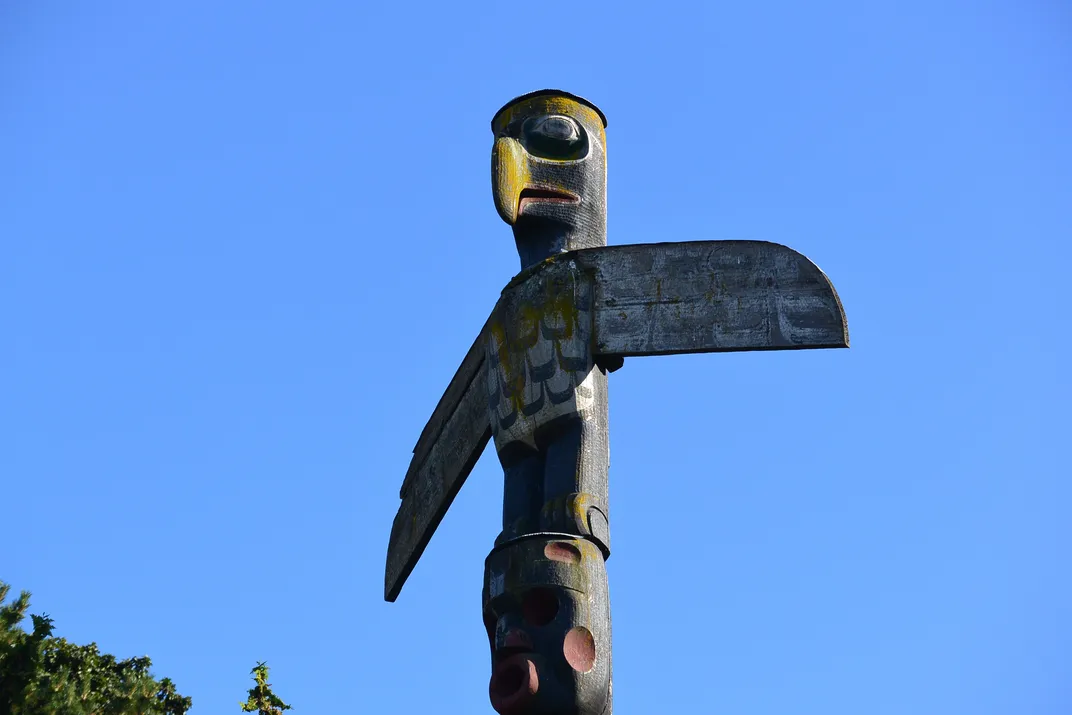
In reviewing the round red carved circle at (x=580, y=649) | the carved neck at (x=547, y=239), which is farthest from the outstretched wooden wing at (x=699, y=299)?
the round red carved circle at (x=580, y=649)

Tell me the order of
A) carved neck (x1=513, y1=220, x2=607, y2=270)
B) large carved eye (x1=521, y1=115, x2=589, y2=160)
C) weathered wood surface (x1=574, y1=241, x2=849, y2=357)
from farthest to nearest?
large carved eye (x1=521, y1=115, x2=589, y2=160) → carved neck (x1=513, y1=220, x2=607, y2=270) → weathered wood surface (x1=574, y1=241, x2=849, y2=357)

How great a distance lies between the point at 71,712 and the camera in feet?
27.6

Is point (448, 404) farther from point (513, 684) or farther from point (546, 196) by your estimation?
point (513, 684)

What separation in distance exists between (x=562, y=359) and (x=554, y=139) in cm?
138

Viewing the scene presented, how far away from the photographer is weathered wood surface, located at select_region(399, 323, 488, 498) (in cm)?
676

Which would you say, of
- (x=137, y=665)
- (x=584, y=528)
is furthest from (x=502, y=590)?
(x=137, y=665)

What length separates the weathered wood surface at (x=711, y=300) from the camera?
5.82 metres

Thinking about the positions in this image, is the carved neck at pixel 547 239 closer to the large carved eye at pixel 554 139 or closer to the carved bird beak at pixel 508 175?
the carved bird beak at pixel 508 175

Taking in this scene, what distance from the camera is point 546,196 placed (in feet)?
22.6

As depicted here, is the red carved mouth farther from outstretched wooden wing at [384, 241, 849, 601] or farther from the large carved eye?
outstretched wooden wing at [384, 241, 849, 601]

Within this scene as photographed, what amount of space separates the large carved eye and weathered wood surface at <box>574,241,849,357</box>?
90 cm

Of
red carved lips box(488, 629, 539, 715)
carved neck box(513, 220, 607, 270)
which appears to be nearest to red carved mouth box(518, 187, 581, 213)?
carved neck box(513, 220, 607, 270)

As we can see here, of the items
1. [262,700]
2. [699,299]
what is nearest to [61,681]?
[262,700]

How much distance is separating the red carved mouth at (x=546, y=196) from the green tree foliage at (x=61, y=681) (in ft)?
13.5
